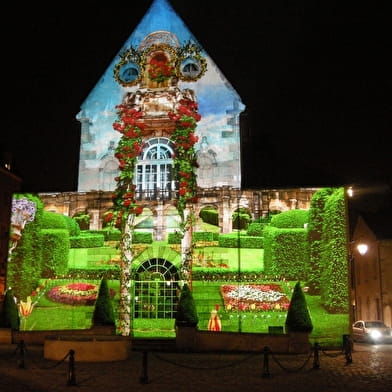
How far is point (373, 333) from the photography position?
30.2 metres

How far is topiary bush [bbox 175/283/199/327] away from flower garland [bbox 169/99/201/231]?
10.8 feet

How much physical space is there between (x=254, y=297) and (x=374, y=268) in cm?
2257

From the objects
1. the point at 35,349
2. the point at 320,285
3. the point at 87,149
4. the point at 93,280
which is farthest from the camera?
the point at 87,149

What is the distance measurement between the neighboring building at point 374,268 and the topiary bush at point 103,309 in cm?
2402

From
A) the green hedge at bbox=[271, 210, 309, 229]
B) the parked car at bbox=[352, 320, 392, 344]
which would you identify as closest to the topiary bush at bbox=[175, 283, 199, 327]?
the green hedge at bbox=[271, 210, 309, 229]

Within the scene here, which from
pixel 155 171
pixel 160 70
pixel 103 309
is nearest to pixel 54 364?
pixel 103 309

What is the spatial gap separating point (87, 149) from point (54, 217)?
11.8 feet

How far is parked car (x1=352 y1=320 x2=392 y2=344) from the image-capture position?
97.9ft

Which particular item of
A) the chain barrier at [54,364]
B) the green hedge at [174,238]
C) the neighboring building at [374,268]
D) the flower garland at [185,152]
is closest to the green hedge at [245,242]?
the flower garland at [185,152]

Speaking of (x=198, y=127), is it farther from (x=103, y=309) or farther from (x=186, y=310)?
(x=103, y=309)

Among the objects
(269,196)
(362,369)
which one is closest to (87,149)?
(269,196)

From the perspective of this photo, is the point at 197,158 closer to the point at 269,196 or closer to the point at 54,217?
the point at 269,196

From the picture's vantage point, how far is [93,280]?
24.3m

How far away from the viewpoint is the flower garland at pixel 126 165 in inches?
977
